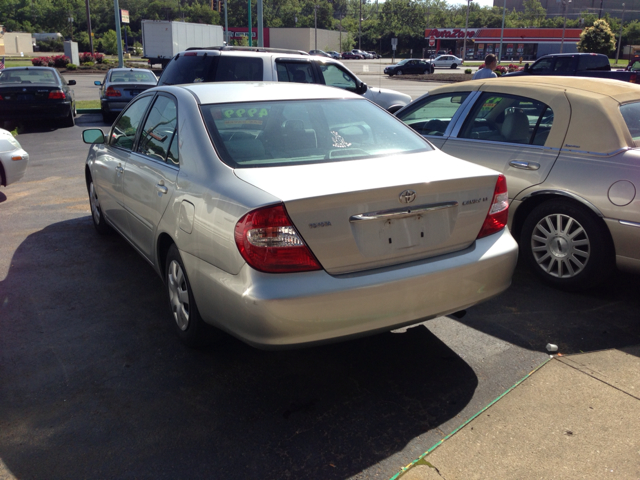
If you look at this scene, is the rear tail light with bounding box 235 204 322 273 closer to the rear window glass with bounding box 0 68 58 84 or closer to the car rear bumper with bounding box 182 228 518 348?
the car rear bumper with bounding box 182 228 518 348

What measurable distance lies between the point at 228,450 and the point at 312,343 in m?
0.64

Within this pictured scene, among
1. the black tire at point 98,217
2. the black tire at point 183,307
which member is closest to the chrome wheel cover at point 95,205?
the black tire at point 98,217

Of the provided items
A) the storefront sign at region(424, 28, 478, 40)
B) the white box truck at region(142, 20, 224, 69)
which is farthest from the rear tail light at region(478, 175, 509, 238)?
the storefront sign at region(424, 28, 478, 40)

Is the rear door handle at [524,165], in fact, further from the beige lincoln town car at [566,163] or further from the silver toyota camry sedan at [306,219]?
the silver toyota camry sedan at [306,219]

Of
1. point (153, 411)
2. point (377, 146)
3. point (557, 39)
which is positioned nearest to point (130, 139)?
point (377, 146)

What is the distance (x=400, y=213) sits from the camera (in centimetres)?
304

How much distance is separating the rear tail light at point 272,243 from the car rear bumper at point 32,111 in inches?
528

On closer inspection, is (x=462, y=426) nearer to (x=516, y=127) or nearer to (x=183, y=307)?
(x=183, y=307)

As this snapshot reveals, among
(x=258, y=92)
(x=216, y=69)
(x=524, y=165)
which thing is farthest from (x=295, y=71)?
(x=258, y=92)

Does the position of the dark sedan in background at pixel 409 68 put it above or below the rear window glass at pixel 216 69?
below

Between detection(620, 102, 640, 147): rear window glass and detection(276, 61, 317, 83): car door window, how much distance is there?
5.78m

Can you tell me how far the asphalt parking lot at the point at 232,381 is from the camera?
8.92ft

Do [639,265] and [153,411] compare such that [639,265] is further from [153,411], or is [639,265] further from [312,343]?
[153,411]

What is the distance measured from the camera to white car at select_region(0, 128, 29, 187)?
7.38m
